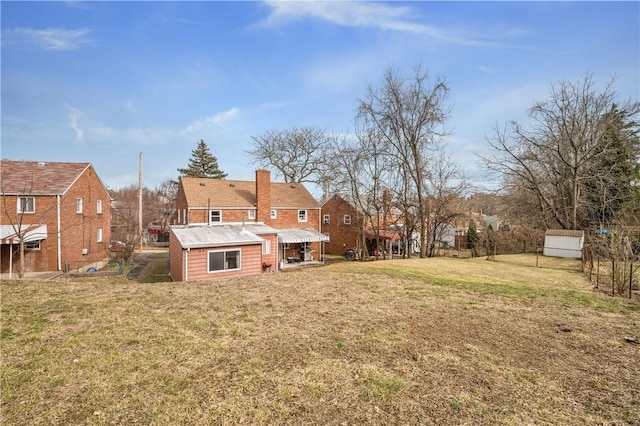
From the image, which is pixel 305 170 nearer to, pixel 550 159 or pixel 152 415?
pixel 550 159

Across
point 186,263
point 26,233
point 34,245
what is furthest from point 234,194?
point 26,233

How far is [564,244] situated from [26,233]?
3686 centimetres

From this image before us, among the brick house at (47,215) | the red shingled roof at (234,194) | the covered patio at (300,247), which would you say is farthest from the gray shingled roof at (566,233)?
the brick house at (47,215)

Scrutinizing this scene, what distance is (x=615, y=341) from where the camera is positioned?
21.5ft

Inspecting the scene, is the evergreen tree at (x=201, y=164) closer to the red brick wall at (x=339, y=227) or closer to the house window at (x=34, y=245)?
the red brick wall at (x=339, y=227)

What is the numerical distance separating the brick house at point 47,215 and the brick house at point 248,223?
5985mm

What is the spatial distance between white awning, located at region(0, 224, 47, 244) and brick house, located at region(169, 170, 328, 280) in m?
6.69

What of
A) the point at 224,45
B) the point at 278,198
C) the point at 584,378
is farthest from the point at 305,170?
the point at 584,378

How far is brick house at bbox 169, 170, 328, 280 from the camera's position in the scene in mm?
16328

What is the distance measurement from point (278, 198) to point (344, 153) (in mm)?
6905

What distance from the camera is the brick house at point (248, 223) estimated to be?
1633cm

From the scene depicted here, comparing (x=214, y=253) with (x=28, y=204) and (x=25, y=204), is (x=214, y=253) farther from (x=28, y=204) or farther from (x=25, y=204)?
(x=28, y=204)

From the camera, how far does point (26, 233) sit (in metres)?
16.5

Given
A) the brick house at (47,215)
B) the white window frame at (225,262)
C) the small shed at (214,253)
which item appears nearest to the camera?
the small shed at (214,253)
